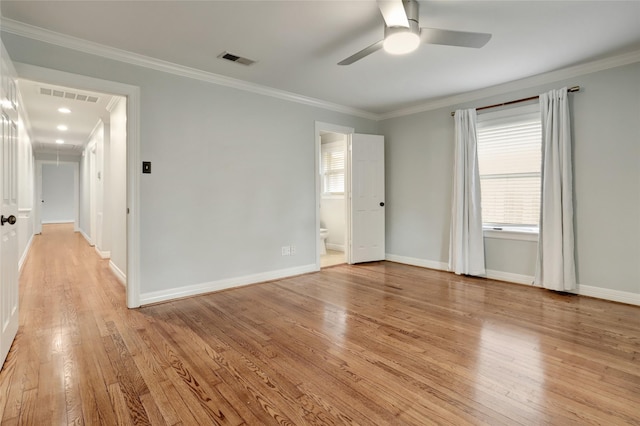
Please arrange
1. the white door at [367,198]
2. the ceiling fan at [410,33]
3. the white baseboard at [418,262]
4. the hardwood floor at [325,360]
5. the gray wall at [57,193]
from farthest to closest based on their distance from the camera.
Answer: the gray wall at [57,193]
the white door at [367,198]
the white baseboard at [418,262]
the ceiling fan at [410,33]
the hardwood floor at [325,360]

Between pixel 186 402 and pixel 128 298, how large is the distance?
1887 millimetres

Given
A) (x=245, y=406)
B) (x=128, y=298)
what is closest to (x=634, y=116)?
(x=245, y=406)

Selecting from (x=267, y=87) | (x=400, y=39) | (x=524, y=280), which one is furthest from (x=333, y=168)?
(x=400, y=39)

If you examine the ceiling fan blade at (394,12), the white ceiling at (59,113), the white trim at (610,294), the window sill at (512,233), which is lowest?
the white trim at (610,294)

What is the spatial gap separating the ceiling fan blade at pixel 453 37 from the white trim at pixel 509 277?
116 inches

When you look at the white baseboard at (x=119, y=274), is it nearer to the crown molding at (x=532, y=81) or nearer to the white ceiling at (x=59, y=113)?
the white ceiling at (x=59, y=113)

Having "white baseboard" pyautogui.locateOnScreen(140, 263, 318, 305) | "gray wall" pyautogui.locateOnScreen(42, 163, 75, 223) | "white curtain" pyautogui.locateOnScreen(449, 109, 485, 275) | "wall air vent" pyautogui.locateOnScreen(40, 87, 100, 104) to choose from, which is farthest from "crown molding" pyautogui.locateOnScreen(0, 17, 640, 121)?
"gray wall" pyautogui.locateOnScreen(42, 163, 75, 223)

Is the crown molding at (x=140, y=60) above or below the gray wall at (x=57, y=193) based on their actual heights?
above

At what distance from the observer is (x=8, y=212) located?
7.32 feet

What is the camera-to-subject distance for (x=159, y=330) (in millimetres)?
2648

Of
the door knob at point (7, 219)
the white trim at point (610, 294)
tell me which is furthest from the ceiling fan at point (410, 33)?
the white trim at point (610, 294)

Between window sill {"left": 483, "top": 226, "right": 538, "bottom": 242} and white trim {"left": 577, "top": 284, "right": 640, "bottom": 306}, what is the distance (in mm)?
690

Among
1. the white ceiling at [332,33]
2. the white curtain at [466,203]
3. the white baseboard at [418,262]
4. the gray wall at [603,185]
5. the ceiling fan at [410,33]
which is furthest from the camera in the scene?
the white baseboard at [418,262]

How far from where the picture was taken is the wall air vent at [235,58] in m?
3.14
